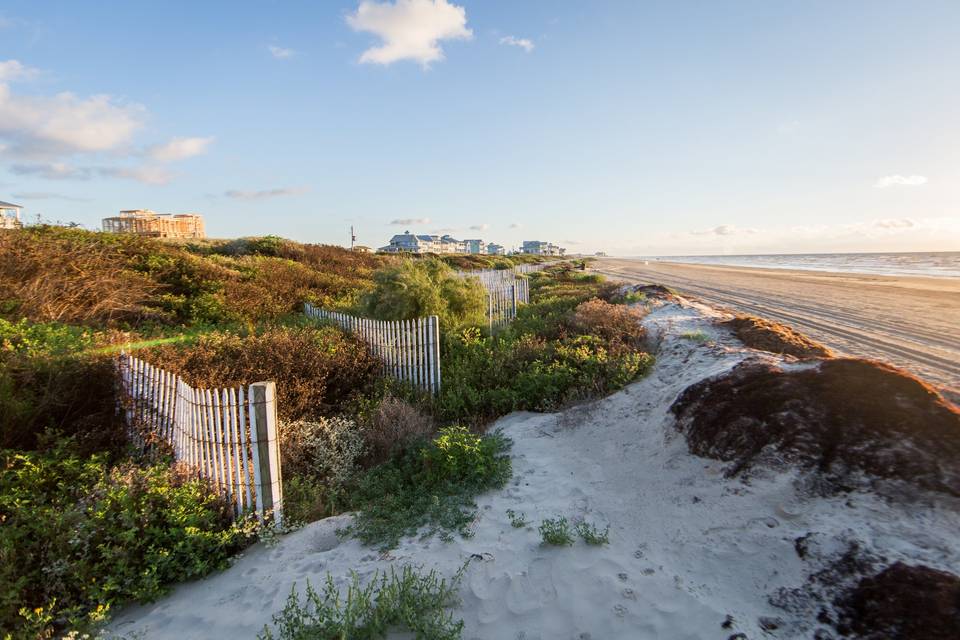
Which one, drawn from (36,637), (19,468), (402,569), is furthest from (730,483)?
(19,468)

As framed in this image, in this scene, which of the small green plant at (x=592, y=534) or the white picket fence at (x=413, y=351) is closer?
the small green plant at (x=592, y=534)

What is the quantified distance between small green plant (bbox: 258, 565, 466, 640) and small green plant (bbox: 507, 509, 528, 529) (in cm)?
82

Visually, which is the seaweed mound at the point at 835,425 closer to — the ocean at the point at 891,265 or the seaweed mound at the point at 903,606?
the seaweed mound at the point at 903,606

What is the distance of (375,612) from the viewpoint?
283cm

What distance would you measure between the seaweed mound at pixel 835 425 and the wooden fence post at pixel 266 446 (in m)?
4.23

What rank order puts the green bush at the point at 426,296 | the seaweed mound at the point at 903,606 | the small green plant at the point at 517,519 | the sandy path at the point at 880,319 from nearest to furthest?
the seaweed mound at the point at 903,606 → the small green plant at the point at 517,519 → the sandy path at the point at 880,319 → the green bush at the point at 426,296

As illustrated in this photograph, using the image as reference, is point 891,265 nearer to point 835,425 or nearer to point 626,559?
point 835,425

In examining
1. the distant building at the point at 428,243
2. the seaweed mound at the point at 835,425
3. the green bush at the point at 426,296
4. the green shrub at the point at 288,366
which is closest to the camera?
the seaweed mound at the point at 835,425

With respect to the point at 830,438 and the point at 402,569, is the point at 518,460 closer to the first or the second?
the point at 402,569

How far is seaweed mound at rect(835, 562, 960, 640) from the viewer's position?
2391mm

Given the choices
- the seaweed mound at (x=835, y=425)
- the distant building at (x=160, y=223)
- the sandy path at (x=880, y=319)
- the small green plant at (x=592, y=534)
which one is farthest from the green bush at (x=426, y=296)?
the distant building at (x=160, y=223)

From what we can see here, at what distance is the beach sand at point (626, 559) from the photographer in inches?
111

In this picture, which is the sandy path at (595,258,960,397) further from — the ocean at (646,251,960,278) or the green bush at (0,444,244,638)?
the ocean at (646,251,960,278)

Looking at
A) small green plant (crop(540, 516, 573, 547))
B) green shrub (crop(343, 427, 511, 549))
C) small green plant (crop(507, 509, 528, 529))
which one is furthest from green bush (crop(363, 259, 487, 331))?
small green plant (crop(540, 516, 573, 547))
